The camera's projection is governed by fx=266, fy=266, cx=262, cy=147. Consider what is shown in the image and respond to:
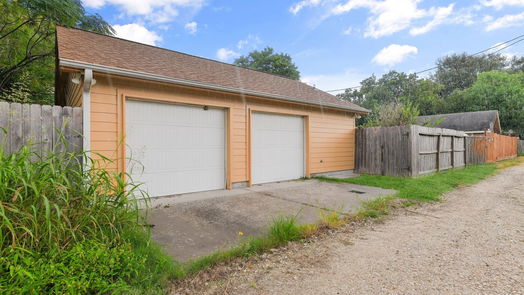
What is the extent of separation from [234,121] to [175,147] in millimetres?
1558

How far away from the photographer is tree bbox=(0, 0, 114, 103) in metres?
7.27

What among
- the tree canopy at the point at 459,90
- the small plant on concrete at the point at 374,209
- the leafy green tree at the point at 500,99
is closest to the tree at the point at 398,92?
the tree canopy at the point at 459,90

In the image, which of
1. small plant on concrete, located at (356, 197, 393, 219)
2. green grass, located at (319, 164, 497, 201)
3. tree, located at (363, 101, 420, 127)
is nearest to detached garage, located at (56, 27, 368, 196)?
green grass, located at (319, 164, 497, 201)

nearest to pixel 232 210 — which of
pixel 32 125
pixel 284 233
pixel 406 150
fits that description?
pixel 284 233

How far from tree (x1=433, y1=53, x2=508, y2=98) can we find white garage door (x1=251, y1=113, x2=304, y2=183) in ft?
130

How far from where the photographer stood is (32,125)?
146 inches

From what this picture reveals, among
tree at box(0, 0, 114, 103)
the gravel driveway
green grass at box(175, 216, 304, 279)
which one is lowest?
the gravel driveway

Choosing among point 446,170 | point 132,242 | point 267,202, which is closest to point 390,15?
point 446,170

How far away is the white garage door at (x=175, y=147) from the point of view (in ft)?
16.7

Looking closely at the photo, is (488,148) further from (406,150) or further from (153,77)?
(153,77)

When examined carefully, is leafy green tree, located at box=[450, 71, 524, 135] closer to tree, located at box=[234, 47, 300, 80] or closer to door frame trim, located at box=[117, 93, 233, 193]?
tree, located at box=[234, 47, 300, 80]

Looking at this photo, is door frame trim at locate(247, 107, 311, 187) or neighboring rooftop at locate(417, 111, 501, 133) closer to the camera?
door frame trim at locate(247, 107, 311, 187)

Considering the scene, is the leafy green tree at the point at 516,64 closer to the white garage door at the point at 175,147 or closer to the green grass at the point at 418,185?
the green grass at the point at 418,185

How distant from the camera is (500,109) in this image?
25547 mm
